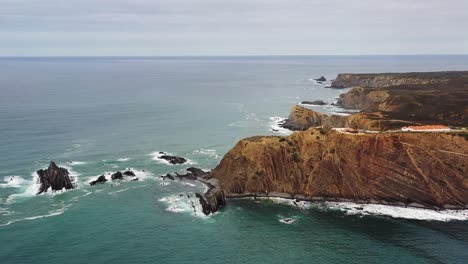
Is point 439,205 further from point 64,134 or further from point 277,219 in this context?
point 64,134

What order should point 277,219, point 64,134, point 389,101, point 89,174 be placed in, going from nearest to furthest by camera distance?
point 277,219, point 89,174, point 64,134, point 389,101

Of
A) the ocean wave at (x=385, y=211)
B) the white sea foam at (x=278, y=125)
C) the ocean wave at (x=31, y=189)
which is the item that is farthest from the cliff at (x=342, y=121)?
the ocean wave at (x=31, y=189)

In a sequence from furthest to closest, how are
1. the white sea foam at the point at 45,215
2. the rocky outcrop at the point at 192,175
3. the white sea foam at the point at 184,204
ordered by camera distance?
the rocky outcrop at the point at 192,175 → the white sea foam at the point at 184,204 → the white sea foam at the point at 45,215

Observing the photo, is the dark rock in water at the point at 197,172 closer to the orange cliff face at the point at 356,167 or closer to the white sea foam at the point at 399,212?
the orange cliff face at the point at 356,167

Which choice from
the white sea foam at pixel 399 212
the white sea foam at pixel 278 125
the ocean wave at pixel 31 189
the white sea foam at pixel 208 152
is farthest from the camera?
the white sea foam at pixel 278 125

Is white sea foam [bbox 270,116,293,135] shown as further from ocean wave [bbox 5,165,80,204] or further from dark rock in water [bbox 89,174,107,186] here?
ocean wave [bbox 5,165,80,204]

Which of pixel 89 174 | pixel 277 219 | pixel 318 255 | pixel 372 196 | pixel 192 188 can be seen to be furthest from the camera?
pixel 89 174

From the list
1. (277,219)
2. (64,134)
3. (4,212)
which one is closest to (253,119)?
(64,134)
